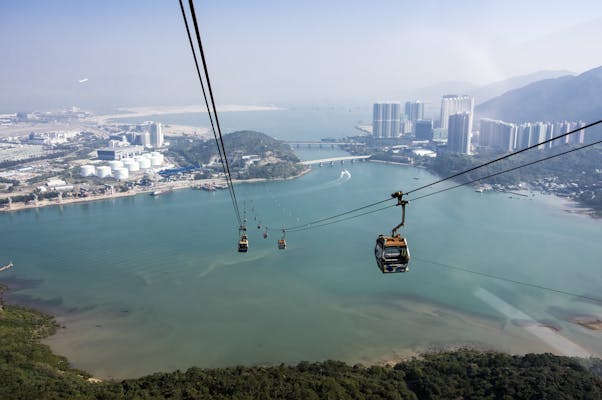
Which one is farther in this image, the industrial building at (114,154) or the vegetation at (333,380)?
the industrial building at (114,154)

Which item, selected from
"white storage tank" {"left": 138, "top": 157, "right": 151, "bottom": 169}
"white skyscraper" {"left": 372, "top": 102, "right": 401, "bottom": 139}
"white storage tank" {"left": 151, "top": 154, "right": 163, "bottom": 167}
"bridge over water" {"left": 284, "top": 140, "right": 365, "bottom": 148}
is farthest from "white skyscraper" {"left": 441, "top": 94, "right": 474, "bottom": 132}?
"white storage tank" {"left": 138, "top": 157, "right": 151, "bottom": 169}

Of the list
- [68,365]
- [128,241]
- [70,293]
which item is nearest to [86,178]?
[128,241]

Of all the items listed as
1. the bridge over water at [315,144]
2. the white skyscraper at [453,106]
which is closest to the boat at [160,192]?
the bridge over water at [315,144]

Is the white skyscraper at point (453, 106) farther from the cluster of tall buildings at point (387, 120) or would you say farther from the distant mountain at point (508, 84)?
the distant mountain at point (508, 84)

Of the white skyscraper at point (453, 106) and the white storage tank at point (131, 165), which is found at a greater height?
the white skyscraper at point (453, 106)

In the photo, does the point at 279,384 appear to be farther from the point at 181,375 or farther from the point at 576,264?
the point at 576,264

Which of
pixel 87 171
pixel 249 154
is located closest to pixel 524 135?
pixel 249 154
